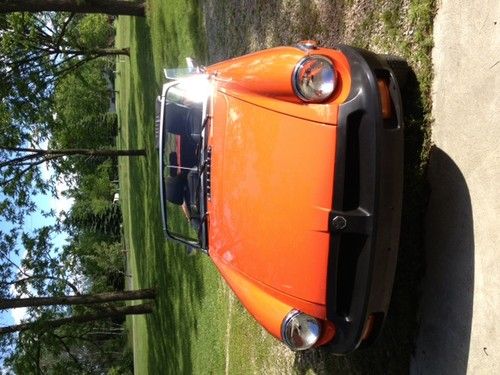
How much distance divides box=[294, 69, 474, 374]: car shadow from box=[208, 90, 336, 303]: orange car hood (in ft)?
2.67

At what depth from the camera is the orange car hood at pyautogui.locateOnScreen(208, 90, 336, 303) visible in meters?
3.73

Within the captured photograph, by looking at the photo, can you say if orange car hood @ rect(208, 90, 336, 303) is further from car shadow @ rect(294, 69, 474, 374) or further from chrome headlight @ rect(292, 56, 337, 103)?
car shadow @ rect(294, 69, 474, 374)

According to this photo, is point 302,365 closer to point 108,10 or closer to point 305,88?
point 305,88

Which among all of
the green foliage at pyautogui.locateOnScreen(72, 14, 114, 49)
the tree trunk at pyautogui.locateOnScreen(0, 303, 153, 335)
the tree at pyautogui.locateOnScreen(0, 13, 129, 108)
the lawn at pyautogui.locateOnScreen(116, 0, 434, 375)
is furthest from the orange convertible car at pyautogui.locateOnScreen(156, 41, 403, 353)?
the green foliage at pyautogui.locateOnScreen(72, 14, 114, 49)

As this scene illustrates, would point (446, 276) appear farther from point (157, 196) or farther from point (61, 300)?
point (157, 196)

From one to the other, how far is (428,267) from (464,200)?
0.68 meters

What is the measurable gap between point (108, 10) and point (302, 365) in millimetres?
10039

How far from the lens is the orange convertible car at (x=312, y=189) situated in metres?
3.68

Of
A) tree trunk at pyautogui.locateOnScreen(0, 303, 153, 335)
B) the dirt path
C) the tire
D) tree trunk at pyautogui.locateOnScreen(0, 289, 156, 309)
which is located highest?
the tire

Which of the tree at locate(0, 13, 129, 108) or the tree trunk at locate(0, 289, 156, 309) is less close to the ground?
the tree at locate(0, 13, 129, 108)

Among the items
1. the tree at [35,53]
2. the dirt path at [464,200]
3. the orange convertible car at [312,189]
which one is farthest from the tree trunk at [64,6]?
the dirt path at [464,200]

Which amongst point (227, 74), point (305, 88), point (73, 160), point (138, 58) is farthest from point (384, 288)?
point (138, 58)

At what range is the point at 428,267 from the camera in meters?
4.38

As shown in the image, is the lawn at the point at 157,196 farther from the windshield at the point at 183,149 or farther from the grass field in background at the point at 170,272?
the windshield at the point at 183,149
